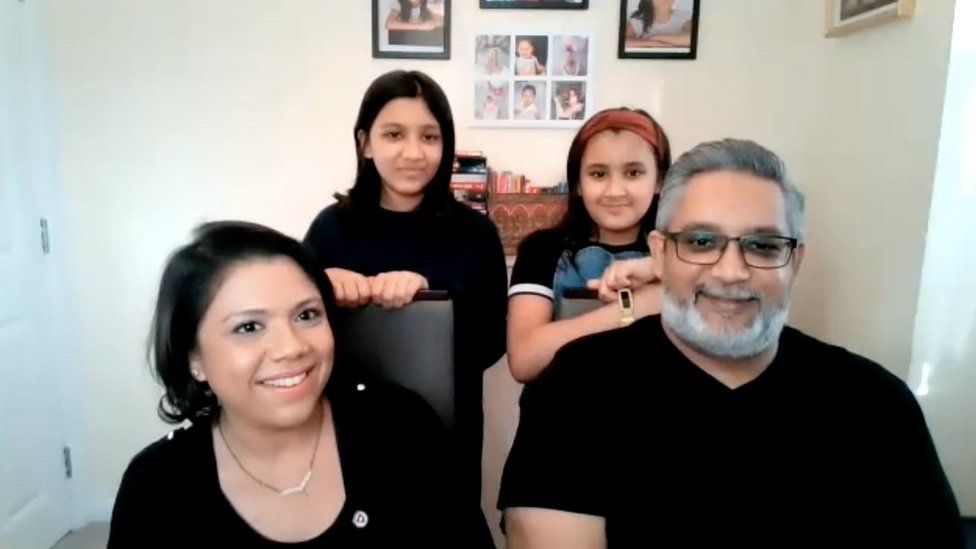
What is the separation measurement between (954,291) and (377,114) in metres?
1.48

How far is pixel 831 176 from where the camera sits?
2.32m

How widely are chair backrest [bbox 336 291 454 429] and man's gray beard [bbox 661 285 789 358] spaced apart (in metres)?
0.49

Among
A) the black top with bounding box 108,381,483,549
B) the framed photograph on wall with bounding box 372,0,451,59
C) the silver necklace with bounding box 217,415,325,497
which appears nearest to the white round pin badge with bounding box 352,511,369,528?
the black top with bounding box 108,381,483,549

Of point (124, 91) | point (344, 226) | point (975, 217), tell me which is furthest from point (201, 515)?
point (124, 91)

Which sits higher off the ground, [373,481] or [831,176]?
[831,176]

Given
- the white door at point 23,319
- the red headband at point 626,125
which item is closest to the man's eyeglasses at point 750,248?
the red headband at point 626,125

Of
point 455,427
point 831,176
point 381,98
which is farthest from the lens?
point 831,176

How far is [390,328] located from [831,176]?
5.48ft

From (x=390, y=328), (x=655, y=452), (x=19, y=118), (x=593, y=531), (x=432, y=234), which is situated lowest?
(x=593, y=531)

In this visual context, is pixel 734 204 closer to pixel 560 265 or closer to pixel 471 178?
pixel 560 265

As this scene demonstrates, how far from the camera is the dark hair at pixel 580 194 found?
1589mm

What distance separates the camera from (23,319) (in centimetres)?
250

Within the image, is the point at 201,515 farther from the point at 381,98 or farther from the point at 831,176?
the point at 831,176

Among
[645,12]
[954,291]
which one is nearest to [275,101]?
[645,12]
